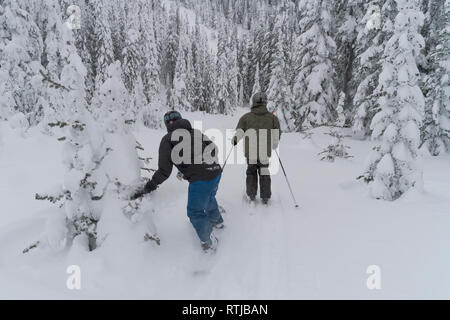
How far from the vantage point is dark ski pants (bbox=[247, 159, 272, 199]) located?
244 inches

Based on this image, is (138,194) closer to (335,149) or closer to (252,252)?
(252,252)

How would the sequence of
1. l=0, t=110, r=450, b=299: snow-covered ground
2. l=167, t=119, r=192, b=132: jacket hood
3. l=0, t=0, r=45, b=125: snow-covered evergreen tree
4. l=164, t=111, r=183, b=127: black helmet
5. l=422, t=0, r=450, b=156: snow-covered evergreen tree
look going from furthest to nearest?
l=0, t=0, r=45, b=125: snow-covered evergreen tree < l=422, t=0, r=450, b=156: snow-covered evergreen tree < l=164, t=111, r=183, b=127: black helmet < l=167, t=119, r=192, b=132: jacket hood < l=0, t=110, r=450, b=299: snow-covered ground

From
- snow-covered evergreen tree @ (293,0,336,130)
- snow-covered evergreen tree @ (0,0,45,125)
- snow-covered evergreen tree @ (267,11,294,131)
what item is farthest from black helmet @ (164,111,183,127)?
snow-covered evergreen tree @ (267,11,294,131)

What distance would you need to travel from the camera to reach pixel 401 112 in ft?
20.5

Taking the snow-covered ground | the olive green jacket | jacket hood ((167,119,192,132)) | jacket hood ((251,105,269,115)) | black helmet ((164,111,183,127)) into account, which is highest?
black helmet ((164,111,183,127))

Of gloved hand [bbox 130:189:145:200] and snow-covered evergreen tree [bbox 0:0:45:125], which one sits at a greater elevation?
snow-covered evergreen tree [bbox 0:0:45:125]

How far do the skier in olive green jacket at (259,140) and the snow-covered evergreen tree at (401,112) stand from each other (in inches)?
109

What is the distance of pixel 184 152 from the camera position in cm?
419

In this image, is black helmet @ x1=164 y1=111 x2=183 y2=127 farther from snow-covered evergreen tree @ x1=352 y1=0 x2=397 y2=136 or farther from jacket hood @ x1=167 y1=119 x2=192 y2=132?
snow-covered evergreen tree @ x1=352 y1=0 x2=397 y2=136

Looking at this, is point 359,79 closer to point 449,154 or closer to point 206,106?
point 449,154

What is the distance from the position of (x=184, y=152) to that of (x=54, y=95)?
11321 mm

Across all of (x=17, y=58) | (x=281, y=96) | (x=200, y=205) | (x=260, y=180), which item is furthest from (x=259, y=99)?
(x=281, y=96)

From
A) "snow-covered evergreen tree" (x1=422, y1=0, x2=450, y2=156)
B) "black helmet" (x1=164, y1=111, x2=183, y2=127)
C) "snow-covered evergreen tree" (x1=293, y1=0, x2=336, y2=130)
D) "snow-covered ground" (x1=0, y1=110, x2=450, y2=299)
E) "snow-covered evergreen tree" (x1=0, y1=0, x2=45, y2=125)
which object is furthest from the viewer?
"snow-covered evergreen tree" (x1=293, y1=0, x2=336, y2=130)

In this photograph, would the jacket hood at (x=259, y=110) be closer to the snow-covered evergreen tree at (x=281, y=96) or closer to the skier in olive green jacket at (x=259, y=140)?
the skier in olive green jacket at (x=259, y=140)
